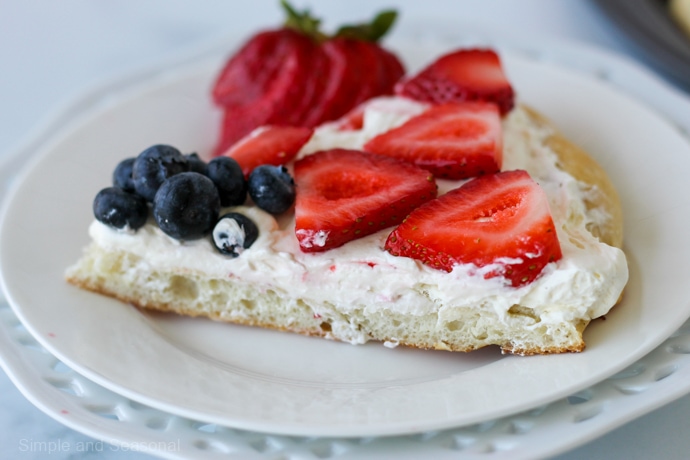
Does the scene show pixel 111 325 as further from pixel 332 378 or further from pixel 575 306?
pixel 575 306

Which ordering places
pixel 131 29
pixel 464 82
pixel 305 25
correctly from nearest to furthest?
pixel 464 82 → pixel 305 25 → pixel 131 29

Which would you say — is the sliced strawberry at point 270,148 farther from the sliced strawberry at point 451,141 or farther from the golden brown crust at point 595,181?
the golden brown crust at point 595,181

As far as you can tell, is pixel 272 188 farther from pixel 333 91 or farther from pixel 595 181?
pixel 595 181

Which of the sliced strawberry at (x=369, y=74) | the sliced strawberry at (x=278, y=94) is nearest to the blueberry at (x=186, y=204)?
the sliced strawberry at (x=278, y=94)

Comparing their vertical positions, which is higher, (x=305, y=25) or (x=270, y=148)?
(x=305, y=25)

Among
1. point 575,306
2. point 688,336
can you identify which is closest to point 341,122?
point 575,306

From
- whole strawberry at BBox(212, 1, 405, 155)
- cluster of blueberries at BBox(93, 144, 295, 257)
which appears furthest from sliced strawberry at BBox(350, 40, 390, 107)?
cluster of blueberries at BBox(93, 144, 295, 257)

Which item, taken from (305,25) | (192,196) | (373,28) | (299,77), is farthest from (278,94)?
(192,196)

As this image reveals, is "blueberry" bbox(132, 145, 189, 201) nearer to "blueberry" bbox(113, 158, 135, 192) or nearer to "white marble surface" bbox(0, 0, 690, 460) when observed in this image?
"blueberry" bbox(113, 158, 135, 192)
